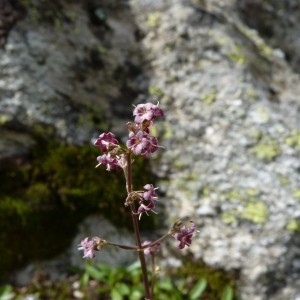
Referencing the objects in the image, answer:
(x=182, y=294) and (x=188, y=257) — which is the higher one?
(x=188, y=257)

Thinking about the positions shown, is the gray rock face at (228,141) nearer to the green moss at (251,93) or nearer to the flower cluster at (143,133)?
the green moss at (251,93)

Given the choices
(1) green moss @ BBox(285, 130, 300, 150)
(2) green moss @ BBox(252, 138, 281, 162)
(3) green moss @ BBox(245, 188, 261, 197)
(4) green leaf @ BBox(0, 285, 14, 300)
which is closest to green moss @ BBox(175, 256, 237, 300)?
(3) green moss @ BBox(245, 188, 261, 197)

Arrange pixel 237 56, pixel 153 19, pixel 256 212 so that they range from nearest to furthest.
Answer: pixel 256 212, pixel 237 56, pixel 153 19

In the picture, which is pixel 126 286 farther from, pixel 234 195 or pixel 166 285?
pixel 234 195

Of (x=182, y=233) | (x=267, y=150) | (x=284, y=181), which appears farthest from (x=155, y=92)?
(x=182, y=233)

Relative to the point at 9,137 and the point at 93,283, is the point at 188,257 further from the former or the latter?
the point at 9,137

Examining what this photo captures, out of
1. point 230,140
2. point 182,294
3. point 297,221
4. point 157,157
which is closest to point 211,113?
point 230,140
